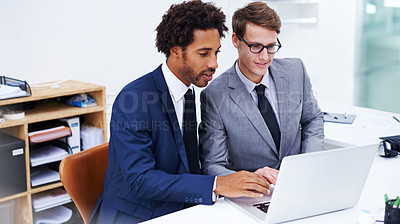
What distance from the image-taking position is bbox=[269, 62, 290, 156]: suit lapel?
2.06 metres

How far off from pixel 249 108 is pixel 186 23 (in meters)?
0.54

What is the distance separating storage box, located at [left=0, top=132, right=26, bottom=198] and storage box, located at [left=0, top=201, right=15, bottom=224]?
11cm

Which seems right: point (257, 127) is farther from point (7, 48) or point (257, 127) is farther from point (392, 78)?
point (392, 78)

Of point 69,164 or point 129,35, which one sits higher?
point 129,35

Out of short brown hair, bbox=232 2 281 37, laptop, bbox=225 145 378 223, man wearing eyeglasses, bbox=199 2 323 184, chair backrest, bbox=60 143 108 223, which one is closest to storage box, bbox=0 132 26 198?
chair backrest, bbox=60 143 108 223

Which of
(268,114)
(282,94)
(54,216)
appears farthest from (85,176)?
(54,216)

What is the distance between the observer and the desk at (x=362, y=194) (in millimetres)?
1422

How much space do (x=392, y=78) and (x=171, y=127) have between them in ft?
11.5

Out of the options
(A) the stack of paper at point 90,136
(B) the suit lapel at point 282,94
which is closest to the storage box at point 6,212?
(A) the stack of paper at point 90,136

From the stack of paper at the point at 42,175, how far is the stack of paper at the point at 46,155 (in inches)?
4.2

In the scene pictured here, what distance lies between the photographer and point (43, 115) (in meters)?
2.62

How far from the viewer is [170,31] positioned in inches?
66.4

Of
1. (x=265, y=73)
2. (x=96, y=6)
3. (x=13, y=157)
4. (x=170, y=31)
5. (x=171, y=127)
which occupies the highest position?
(x=96, y=6)

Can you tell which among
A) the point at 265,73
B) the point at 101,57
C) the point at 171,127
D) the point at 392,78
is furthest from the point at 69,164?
the point at 392,78
